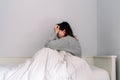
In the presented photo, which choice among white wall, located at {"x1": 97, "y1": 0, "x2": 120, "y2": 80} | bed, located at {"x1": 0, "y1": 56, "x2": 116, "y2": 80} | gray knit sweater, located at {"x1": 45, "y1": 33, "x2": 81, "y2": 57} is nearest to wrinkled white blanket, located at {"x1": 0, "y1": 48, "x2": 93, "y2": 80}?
bed, located at {"x1": 0, "y1": 56, "x2": 116, "y2": 80}

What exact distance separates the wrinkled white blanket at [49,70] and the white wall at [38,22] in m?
0.81

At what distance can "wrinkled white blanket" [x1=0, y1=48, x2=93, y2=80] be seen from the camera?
173 centimetres

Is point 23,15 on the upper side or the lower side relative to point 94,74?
upper

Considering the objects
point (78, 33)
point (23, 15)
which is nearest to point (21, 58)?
point (23, 15)

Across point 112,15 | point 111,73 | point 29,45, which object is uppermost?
point 112,15

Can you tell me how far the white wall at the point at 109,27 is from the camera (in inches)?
85.1

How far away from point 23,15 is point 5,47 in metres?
0.45

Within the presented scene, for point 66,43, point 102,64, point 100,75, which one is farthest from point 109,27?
point 100,75

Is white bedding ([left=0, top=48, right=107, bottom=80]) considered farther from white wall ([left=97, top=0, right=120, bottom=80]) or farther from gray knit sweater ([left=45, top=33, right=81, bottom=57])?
white wall ([left=97, top=0, right=120, bottom=80])

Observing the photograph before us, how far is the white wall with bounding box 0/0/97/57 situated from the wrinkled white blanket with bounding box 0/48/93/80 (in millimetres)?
813

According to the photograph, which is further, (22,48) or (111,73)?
(22,48)

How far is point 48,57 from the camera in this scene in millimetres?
1858

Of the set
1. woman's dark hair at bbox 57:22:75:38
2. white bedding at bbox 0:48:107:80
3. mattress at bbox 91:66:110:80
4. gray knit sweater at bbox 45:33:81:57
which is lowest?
mattress at bbox 91:66:110:80

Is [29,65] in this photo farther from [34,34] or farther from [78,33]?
[78,33]
